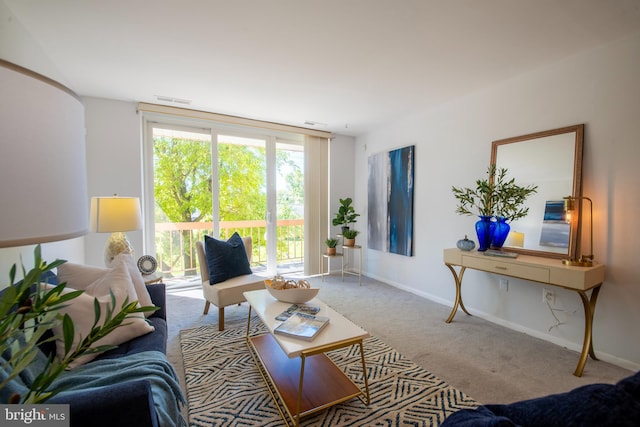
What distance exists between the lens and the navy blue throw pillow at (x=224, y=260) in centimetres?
267

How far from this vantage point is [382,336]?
2438 mm

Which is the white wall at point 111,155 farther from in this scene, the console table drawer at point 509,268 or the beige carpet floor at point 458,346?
the console table drawer at point 509,268

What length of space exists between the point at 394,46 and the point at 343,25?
470mm

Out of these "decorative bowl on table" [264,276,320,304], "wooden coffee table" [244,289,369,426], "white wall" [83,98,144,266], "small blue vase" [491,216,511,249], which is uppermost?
"white wall" [83,98,144,266]

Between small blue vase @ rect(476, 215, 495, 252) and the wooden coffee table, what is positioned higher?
small blue vase @ rect(476, 215, 495, 252)

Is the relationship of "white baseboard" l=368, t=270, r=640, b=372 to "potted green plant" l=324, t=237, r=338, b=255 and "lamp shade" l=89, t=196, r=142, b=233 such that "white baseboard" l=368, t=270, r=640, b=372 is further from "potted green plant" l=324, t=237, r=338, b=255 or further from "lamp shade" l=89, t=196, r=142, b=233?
"lamp shade" l=89, t=196, r=142, b=233

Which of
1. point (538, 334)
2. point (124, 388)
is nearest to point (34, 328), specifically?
point (124, 388)

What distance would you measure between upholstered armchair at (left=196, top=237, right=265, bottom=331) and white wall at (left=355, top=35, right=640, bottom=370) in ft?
7.18

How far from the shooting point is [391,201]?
394cm

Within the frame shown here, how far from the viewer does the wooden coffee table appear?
1.40 m

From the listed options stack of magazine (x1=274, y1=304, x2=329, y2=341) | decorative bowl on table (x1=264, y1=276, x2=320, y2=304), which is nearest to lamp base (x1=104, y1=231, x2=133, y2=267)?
decorative bowl on table (x1=264, y1=276, x2=320, y2=304)

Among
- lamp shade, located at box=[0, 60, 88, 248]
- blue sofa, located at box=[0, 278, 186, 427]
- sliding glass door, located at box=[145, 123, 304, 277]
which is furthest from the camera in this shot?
sliding glass door, located at box=[145, 123, 304, 277]

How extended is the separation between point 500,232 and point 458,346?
1094 mm

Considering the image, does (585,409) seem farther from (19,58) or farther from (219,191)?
(219,191)
